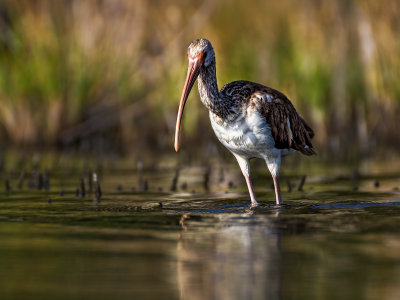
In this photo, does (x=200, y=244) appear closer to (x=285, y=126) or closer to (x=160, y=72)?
(x=285, y=126)

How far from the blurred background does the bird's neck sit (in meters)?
6.88

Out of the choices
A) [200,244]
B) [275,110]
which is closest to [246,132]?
[275,110]

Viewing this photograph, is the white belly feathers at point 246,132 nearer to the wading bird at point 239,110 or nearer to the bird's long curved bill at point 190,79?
the wading bird at point 239,110

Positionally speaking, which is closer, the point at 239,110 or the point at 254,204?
the point at 239,110

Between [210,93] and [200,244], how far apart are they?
2.53 meters

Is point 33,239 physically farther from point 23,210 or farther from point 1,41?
point 1,41

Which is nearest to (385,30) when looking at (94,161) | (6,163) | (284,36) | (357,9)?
(357,9)

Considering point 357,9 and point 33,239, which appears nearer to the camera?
point 33,239

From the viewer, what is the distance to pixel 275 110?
8.22 m

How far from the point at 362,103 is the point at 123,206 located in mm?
8254

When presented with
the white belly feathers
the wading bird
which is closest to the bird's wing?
the wading bird

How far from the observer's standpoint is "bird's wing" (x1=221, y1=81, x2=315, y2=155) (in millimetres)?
8078

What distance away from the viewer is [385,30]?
1459 centimetres

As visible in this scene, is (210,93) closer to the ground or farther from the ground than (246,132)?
farther from the ground
